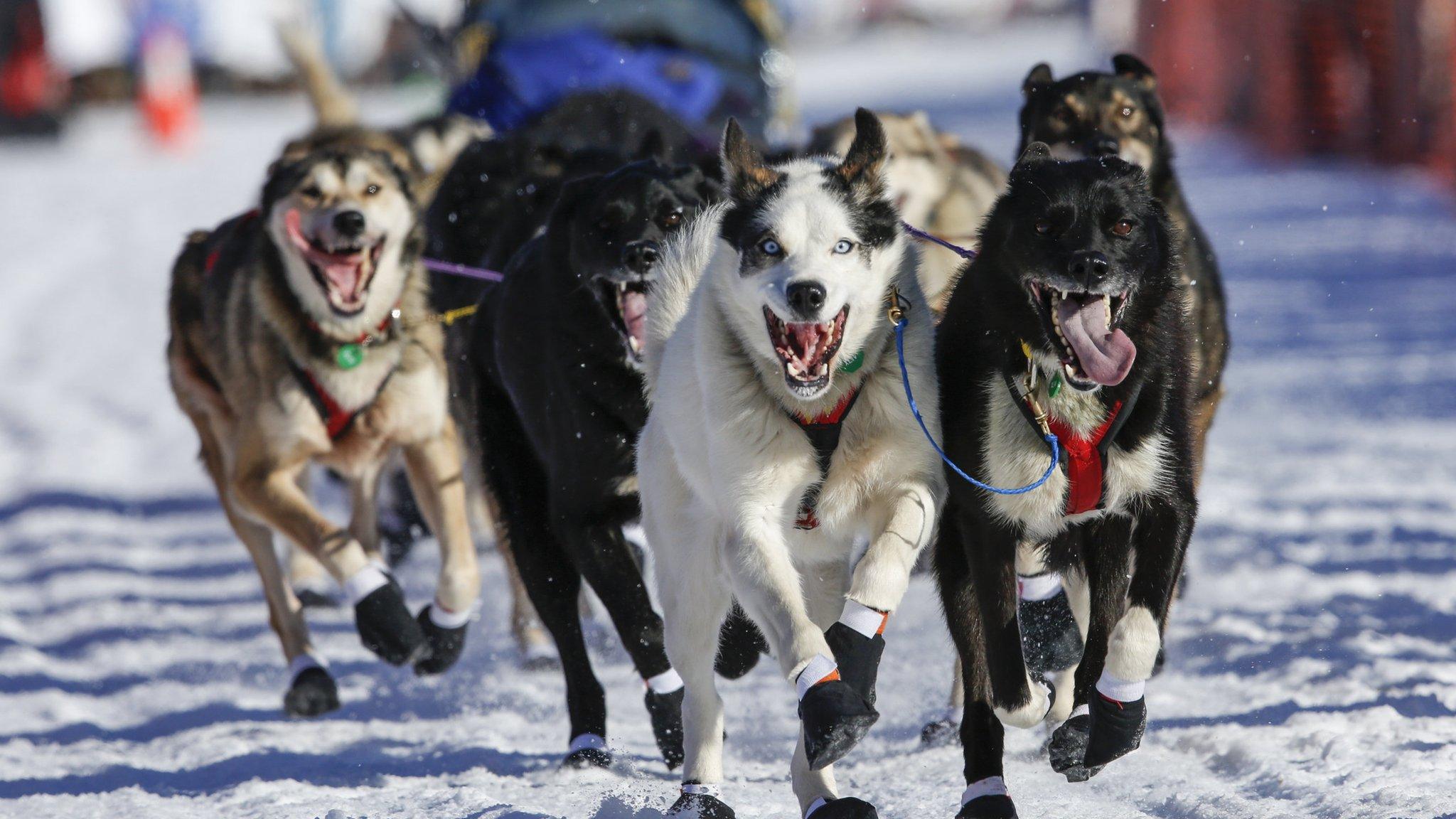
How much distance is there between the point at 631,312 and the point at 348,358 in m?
1.09

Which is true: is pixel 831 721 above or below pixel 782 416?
below

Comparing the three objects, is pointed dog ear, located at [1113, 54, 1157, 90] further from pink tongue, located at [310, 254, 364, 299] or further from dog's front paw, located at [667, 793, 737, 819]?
dog's front paw, located at [667, 793, 737, 819]

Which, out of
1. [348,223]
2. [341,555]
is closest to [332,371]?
[348,223]

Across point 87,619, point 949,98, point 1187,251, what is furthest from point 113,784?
point 949,98

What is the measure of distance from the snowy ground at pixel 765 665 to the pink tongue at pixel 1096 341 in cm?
81

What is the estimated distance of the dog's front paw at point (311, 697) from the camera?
13.5 ft

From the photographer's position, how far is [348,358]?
425 centimetres

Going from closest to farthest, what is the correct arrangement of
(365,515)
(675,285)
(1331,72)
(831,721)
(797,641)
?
(831,721)
(797,641)
(675,285)
(365,515)
(1331,72)

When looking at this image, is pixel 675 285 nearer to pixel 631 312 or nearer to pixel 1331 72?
pixel 631 312

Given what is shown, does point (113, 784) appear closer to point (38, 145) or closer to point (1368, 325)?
point (1368, 325)

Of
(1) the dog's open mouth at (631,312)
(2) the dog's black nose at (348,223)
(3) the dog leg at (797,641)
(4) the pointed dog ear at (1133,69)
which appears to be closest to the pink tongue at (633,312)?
(1) the dog's open mouth at (631,312)

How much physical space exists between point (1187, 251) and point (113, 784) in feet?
8.48

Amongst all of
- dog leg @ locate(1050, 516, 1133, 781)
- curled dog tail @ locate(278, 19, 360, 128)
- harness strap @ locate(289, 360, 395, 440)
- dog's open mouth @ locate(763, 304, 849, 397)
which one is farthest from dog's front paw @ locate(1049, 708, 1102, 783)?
curled dog tail @ locate(278, 19, 360, 128)

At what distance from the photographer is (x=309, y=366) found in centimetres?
425
